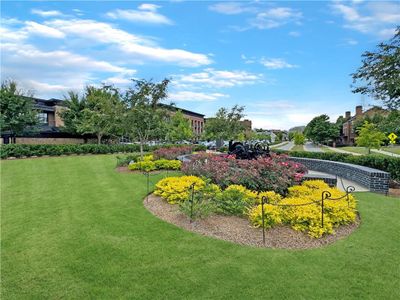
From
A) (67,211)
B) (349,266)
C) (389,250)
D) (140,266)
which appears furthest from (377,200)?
(67,211)

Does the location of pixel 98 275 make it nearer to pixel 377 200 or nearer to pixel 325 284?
pixel 325 284

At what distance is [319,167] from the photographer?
1708 centimetres

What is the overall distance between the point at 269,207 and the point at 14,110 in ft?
86.4

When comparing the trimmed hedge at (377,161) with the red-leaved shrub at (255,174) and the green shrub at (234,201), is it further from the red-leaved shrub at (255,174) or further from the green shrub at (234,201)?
the green shrub at (234,201)

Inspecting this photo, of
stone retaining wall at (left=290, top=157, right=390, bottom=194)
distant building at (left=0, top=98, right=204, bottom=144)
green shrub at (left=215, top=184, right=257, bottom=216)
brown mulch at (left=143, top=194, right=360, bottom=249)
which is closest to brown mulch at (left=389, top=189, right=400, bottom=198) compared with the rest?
stone retaining wall at (left=290, top=157, right=390, bottom=194)

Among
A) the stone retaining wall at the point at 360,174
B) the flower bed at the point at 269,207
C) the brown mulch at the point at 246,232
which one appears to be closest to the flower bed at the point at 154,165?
the flower bed at the point at 269,207

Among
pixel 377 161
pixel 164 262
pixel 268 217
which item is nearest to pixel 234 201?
pixel 268 217

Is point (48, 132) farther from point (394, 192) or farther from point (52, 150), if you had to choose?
point (394, 192)

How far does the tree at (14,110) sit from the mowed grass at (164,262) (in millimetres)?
21575

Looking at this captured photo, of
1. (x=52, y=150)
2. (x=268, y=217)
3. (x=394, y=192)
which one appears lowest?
(x=394, y=192)

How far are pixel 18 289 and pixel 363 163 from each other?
14.6 meters

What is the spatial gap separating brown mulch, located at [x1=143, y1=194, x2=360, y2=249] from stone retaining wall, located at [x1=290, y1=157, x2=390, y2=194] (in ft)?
15.5

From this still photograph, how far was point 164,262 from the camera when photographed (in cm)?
471

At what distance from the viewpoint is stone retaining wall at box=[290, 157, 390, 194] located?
10672 millimetres
